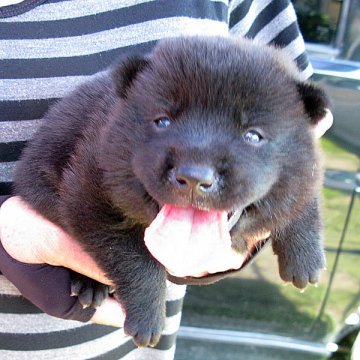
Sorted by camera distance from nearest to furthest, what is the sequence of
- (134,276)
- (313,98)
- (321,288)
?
(313,98)
(134,276)
(321,288)

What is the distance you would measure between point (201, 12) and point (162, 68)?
0.47 meters

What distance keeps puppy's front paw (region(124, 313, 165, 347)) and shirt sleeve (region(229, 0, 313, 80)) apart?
896mm

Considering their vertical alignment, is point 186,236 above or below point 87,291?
above

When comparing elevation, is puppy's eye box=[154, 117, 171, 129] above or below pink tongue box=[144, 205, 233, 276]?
above

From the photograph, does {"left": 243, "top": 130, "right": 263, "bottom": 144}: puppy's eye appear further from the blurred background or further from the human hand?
the blurred background

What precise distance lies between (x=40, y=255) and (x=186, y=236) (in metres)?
0.54

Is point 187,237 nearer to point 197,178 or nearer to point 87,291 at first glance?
point 197,178

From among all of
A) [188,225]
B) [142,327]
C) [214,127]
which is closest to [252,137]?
Result: [214,127]

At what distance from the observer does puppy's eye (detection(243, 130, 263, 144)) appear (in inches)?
47.6

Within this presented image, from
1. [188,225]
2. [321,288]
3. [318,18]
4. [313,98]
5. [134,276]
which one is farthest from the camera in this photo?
[321,288]

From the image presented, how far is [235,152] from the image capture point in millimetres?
1180

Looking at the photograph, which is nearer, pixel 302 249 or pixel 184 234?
pixel 184 234

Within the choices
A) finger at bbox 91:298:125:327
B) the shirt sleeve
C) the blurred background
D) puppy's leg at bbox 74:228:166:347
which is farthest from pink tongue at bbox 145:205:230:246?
the blurred background

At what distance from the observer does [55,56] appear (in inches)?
63.3
